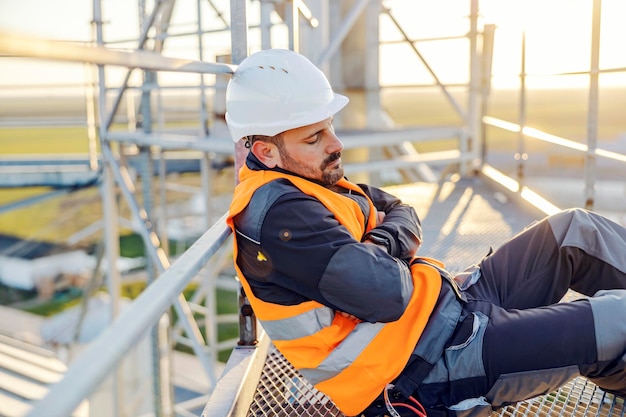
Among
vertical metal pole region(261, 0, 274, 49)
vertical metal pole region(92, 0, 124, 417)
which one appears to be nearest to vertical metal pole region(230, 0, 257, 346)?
vertical metal pole region(261, 0, 274, 49)

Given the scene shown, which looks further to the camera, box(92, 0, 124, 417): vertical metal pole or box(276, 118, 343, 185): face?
box(92, 0, 124, 417): vertical metal pole

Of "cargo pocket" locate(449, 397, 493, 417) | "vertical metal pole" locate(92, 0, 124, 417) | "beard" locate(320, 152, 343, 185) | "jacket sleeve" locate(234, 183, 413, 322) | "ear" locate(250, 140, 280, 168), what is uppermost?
"ear" locate(250, 140, 280, 168)

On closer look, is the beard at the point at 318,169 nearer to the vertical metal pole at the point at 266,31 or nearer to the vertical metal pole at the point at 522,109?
the vertical metal pole at the point at 266,31

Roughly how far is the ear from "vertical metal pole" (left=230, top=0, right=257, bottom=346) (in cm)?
24

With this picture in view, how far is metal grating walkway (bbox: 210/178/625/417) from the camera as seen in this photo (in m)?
1.73

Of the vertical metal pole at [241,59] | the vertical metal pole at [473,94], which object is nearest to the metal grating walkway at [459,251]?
the vertical metal pole at [241,59]

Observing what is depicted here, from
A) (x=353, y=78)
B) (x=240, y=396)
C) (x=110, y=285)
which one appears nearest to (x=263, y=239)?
(x=240, y=396)

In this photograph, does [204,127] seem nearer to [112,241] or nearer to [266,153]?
[112,241]

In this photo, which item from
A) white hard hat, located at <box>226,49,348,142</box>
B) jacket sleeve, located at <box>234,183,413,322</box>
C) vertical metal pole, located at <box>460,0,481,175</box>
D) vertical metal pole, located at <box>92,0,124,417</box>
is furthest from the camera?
vertical metal pole, located at <box>92,0,124,417</box>

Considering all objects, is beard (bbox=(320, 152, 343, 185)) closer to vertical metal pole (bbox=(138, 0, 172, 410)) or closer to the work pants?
the work pants

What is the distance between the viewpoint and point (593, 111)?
306 cm

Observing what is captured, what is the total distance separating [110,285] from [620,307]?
4705 millimetres

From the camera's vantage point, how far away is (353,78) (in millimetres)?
6234

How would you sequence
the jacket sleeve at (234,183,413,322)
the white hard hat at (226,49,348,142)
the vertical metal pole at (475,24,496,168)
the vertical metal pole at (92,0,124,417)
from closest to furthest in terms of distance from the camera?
the jacket sleeve at (234,183,413,322)
the white hard hat at (226,49,348,142)
the vertical metal pole at (475,24,496,168)
the vertical metal pole at (92,0,124,417)
